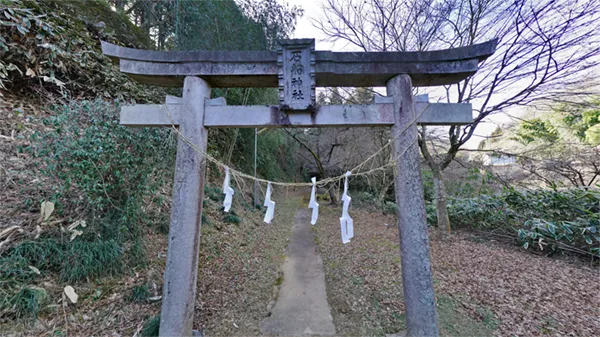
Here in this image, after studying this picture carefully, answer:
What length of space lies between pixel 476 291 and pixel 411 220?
7.38ft

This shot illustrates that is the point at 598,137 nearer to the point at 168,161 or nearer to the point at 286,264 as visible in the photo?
the point at 286,264

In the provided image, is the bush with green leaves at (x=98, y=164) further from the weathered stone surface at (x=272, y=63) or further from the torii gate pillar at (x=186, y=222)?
the torii gate pillar at (x=186, y=222)

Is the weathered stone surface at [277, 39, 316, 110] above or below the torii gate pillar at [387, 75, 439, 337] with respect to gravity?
above

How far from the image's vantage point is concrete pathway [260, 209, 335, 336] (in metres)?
2.59

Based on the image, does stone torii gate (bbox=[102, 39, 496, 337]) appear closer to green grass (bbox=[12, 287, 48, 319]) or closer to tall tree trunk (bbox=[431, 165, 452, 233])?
green grass (bbox=[12, 287, 48, 319])

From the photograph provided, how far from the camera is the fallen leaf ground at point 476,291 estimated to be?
257cm

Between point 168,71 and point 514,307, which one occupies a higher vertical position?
point 168,71

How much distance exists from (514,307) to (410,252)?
2.11m

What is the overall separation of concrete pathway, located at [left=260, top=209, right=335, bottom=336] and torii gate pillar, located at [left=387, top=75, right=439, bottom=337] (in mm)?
1087

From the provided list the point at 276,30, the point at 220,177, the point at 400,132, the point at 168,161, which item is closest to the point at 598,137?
the point at 400,132

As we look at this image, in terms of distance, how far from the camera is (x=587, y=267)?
396 centimetres

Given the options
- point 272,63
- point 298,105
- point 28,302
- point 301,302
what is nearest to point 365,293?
point 301,302

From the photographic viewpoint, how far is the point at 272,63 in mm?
2463

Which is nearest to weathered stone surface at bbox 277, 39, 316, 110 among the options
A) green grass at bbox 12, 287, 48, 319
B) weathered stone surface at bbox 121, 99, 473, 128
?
weathered stone surface at bbox 121, 99, 473, 128
